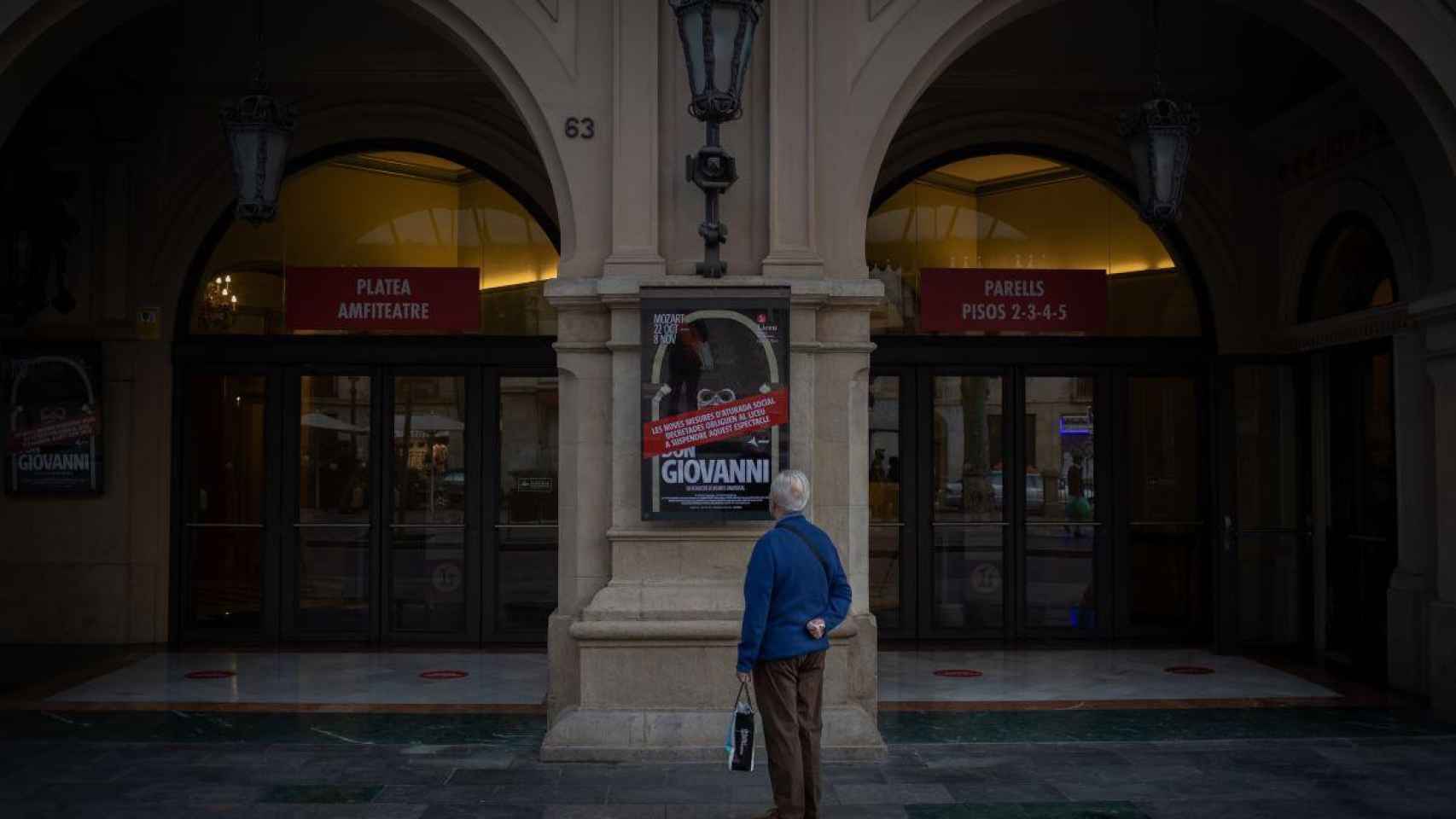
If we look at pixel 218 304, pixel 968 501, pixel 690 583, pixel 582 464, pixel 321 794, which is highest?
pixel 218 304

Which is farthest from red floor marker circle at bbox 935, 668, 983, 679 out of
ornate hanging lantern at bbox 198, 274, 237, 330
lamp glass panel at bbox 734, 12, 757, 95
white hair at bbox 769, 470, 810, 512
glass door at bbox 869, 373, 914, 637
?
ornate hanging lantern at bbox 198, 274, 237, 330

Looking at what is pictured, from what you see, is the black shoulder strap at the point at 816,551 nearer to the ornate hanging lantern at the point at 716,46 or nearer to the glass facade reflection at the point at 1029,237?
the ornate hanging lantern at the point at 716,46

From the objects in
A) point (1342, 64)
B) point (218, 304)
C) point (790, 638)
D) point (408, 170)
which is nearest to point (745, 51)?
point (790, 638)

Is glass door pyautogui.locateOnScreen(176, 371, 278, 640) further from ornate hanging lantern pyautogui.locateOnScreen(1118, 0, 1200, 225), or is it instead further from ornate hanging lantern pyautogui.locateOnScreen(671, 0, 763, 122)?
ornate hanging lantern pyautogui.locateOnScreen(1118, 0, 1200, 225)

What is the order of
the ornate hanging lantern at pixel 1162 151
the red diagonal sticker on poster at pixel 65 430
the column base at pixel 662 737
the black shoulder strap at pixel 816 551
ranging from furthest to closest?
the red diagonal sticker on poster at pixel 65 430
the ornate hanging lantern at pixel 1162 151
the column base at pixel 662 737
the black shoulder strap at pixel 816 551

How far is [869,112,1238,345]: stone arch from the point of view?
42.4 ft

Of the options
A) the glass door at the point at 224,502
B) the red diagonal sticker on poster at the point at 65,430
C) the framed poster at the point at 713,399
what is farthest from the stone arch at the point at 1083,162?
the red diagonal sticker on poster at the point at 65,430

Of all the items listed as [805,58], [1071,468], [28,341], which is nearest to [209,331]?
[28,341]

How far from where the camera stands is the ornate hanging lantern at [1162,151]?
9211 millimetres

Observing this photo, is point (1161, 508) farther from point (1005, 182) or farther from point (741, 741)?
point (741, 741)

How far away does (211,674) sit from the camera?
11.3m

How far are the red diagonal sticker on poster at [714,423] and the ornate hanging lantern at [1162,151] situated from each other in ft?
9.27

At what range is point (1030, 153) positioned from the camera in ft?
43.5

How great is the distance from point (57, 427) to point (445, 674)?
14.1 ft
